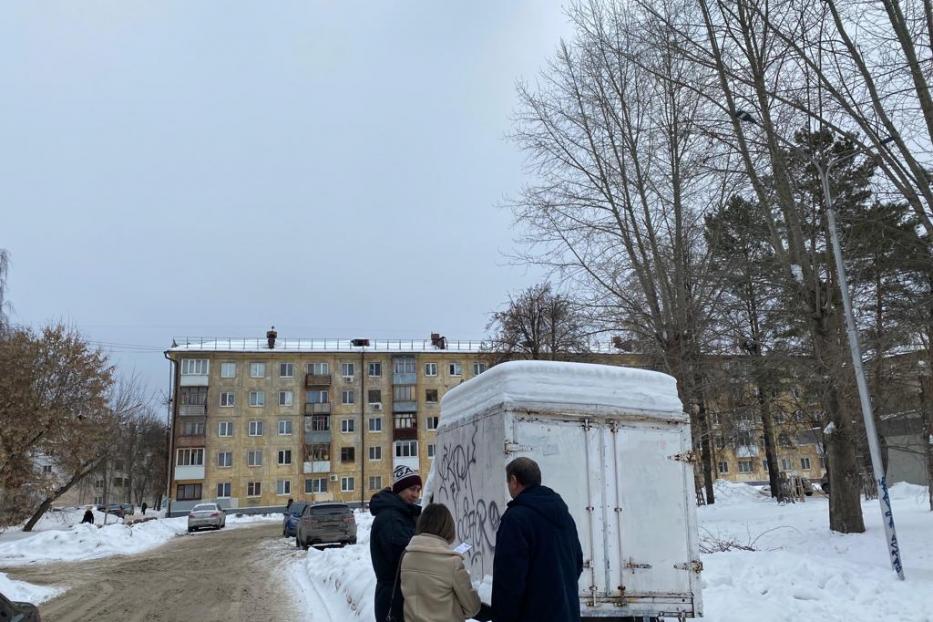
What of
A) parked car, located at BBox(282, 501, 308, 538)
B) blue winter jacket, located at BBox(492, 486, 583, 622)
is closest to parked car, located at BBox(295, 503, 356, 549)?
parked car, located at BBox(282, 501, 308, 538)

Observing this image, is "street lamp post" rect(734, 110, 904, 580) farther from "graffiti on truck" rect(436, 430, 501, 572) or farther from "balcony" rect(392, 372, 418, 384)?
"balcony" rect(392, 372, 418, 384)

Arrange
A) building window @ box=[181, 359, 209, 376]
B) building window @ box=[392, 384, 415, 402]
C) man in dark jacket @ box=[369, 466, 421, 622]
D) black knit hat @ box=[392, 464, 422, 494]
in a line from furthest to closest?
1. building window @ box=[392, 384, 415, 402]
2. building window @ box=[181, 359, 209, 376]
3. black knit hat @ box=[392, 464, 422, 494]
4. man in dark jacket @ box=[369, 466, 421, 622]

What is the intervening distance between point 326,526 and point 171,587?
7314mm

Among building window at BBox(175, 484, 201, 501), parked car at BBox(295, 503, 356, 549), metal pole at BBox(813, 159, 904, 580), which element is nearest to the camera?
metal pole at BBox(813, 159, 904, 580)

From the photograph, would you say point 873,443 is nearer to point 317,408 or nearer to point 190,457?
point 317,408

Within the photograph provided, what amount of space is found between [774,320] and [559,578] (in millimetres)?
16896

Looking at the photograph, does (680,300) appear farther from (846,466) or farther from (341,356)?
(341,356)

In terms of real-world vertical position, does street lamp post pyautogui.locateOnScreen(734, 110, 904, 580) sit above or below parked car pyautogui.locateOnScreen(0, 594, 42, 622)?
above

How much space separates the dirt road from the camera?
10.4m

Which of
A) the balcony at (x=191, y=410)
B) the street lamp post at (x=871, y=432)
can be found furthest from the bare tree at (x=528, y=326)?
the balcony at (x=191, y=410)

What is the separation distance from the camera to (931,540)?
12906mm

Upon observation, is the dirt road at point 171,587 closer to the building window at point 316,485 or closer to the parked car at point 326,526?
the parked car at point 326,526

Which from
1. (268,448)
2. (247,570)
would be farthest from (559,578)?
(268,448)

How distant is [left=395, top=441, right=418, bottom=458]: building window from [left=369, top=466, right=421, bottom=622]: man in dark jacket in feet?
186
